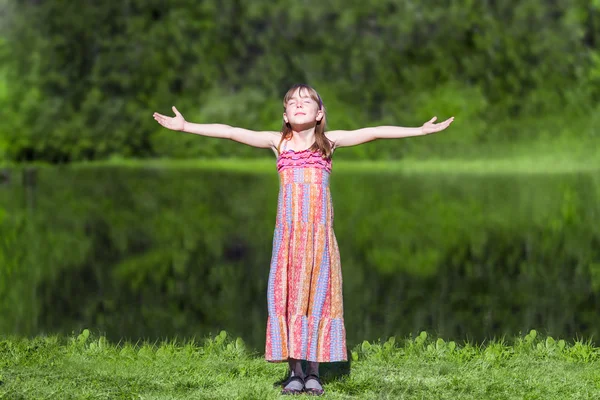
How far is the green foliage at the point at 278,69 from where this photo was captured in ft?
92.9

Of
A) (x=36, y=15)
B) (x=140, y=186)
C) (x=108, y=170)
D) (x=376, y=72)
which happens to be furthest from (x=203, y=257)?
(x=36, y=15)

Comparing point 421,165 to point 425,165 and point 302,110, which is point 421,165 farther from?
point 302,110

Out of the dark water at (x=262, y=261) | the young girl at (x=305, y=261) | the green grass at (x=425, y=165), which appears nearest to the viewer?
the young girl at (x=305, y=261)

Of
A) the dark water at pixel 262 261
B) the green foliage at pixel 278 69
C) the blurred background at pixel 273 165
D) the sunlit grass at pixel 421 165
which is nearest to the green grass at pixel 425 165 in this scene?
the sunlit grass at pixel 421 165

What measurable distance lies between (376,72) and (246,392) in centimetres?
2683

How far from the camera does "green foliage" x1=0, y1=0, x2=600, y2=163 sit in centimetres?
2831

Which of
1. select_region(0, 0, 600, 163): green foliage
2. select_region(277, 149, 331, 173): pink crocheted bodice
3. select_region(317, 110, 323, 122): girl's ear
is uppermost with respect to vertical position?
select_region(0, 0, 600, 163): green foliage

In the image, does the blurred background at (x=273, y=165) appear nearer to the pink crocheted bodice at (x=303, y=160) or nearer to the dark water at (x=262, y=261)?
the dark water at (x=262, y=261)

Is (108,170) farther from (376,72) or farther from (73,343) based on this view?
(73,343)

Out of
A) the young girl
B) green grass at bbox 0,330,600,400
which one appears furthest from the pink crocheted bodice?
green grass at bbox 0,330,600,400

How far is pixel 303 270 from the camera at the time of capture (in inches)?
165

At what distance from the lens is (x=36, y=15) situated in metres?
31.1

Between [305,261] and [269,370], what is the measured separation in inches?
29.1

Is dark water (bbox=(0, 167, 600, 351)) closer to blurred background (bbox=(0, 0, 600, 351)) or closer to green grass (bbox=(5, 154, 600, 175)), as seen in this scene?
blurred background (bbox=(0, 0, 600, 351))
